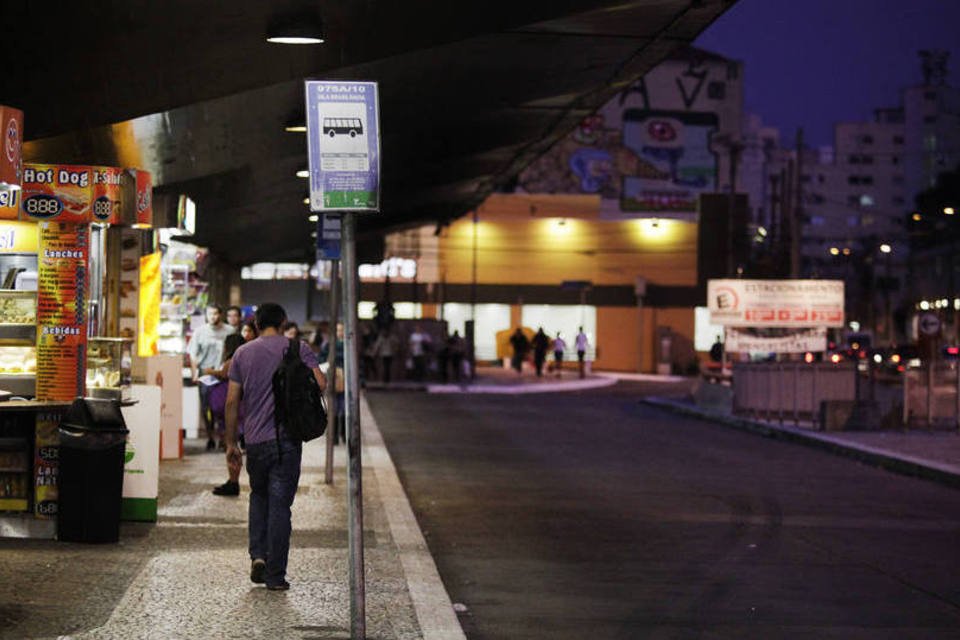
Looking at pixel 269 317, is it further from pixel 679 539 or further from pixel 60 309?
pixel 679 539

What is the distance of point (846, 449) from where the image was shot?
79.6 feet

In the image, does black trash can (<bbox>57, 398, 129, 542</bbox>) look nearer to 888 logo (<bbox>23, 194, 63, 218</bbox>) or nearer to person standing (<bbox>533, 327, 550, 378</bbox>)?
888 logo (<bbox>23, 194, 63, 218</bbox>)

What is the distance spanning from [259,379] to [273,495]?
30.2 inches

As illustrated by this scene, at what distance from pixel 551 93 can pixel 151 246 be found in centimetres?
605

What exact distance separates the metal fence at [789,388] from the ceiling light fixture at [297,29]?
18403 millimetres

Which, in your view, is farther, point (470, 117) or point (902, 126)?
point (902, 126)

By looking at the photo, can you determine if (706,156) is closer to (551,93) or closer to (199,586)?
(551,93)

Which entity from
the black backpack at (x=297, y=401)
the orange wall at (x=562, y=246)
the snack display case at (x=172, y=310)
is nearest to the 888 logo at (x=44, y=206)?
the black backpack at (x=297, y=401)

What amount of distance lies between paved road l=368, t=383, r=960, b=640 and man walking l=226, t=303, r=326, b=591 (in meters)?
1.32

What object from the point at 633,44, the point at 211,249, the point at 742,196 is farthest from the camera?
the point at 742,196

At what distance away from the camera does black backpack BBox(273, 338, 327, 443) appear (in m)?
10.3

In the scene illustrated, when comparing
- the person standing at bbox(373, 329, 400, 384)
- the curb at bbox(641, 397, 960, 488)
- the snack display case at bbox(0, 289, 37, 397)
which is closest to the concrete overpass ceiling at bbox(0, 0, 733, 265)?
the snack display case at bbox(0, 289, 37, 397)

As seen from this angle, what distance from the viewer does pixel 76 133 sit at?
16234mm

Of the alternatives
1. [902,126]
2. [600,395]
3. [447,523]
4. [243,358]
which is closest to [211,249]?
[600,395]
